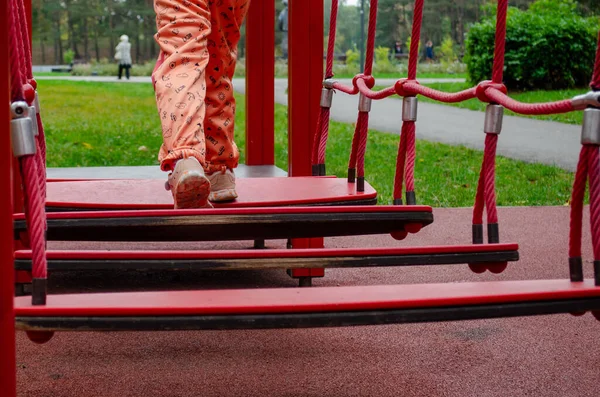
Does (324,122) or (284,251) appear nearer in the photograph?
(284,251)

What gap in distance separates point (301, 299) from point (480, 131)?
9.87 meters

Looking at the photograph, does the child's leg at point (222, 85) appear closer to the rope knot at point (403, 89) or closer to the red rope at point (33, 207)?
the rope knot at point (403, 89)

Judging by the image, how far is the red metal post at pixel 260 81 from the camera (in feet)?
18.5

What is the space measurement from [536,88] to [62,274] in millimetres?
13091

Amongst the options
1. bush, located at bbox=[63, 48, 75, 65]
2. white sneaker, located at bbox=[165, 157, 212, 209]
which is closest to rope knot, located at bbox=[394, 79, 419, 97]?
white sneaker, located at bbox=[165, 157, 212, 209]

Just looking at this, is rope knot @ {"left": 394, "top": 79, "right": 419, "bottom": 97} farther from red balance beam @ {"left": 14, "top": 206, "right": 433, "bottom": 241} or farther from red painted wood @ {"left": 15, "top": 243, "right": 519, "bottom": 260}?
red painted wood @ {"left": 15, "top": 243, "right": 519, "bottom": 260}

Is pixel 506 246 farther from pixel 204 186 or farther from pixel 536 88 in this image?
pixel 536 88

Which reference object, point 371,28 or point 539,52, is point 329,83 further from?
point 539,52

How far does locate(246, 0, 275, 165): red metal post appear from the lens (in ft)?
18.5

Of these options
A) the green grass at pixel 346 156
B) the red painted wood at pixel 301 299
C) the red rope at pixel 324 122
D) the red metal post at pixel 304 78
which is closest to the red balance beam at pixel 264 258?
the red painted wood at pixel 301 299

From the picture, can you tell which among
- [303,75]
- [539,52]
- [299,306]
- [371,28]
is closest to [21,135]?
[299,306]

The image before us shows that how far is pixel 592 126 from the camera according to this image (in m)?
1.80

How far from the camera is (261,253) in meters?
2.16

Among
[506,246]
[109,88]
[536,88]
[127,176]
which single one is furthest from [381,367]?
[109,88]
